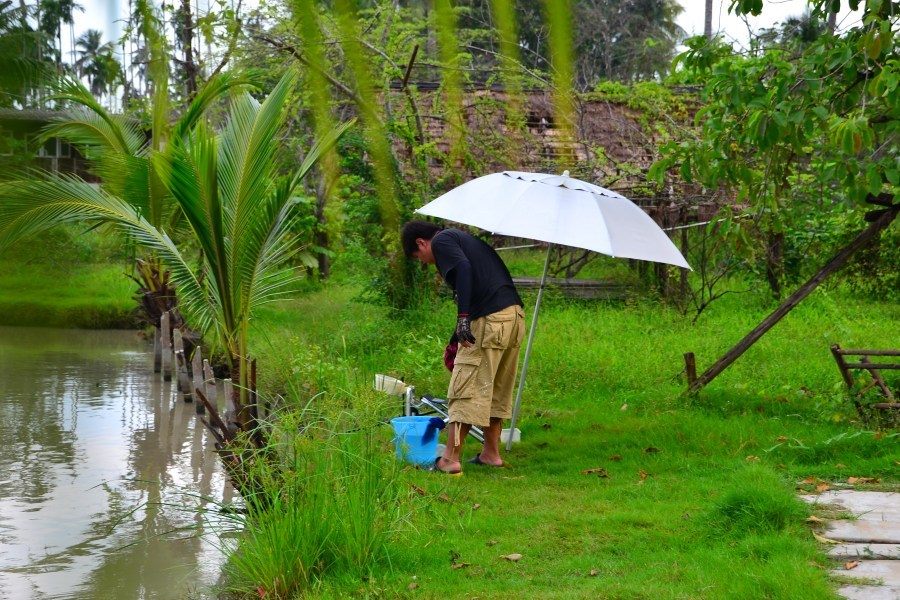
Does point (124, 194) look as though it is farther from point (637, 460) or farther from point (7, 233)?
point (7, 233)

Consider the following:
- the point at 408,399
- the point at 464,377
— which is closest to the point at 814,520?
the point at 464,377

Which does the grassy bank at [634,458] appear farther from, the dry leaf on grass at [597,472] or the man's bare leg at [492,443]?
the man's bare leg at [492,443]

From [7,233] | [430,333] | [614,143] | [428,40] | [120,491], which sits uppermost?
[614,143]

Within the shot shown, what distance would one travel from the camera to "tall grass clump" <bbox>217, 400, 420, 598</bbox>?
4.43 m

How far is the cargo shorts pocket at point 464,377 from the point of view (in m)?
6.30

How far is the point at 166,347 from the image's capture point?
11797mm

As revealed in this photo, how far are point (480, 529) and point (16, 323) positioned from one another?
1349cm

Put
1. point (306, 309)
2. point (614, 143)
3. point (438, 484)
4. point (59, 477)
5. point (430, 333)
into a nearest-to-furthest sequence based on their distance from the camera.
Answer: point (438, 484)
point (59, 477)
point (430, 333)
point (614, 143)
point (306, 309)

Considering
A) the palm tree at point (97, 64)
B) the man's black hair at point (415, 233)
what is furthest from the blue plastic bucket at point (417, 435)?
the palm tree at point (97, 64)

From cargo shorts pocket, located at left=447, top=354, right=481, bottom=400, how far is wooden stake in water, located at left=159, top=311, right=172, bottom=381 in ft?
20.3

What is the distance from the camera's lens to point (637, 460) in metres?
6.79

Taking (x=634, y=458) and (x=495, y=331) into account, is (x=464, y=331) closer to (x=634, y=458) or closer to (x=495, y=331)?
(x=495, y=331)

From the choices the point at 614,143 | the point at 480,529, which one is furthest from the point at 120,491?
the point at 614,143

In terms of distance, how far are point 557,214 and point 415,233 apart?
3.16 feet
